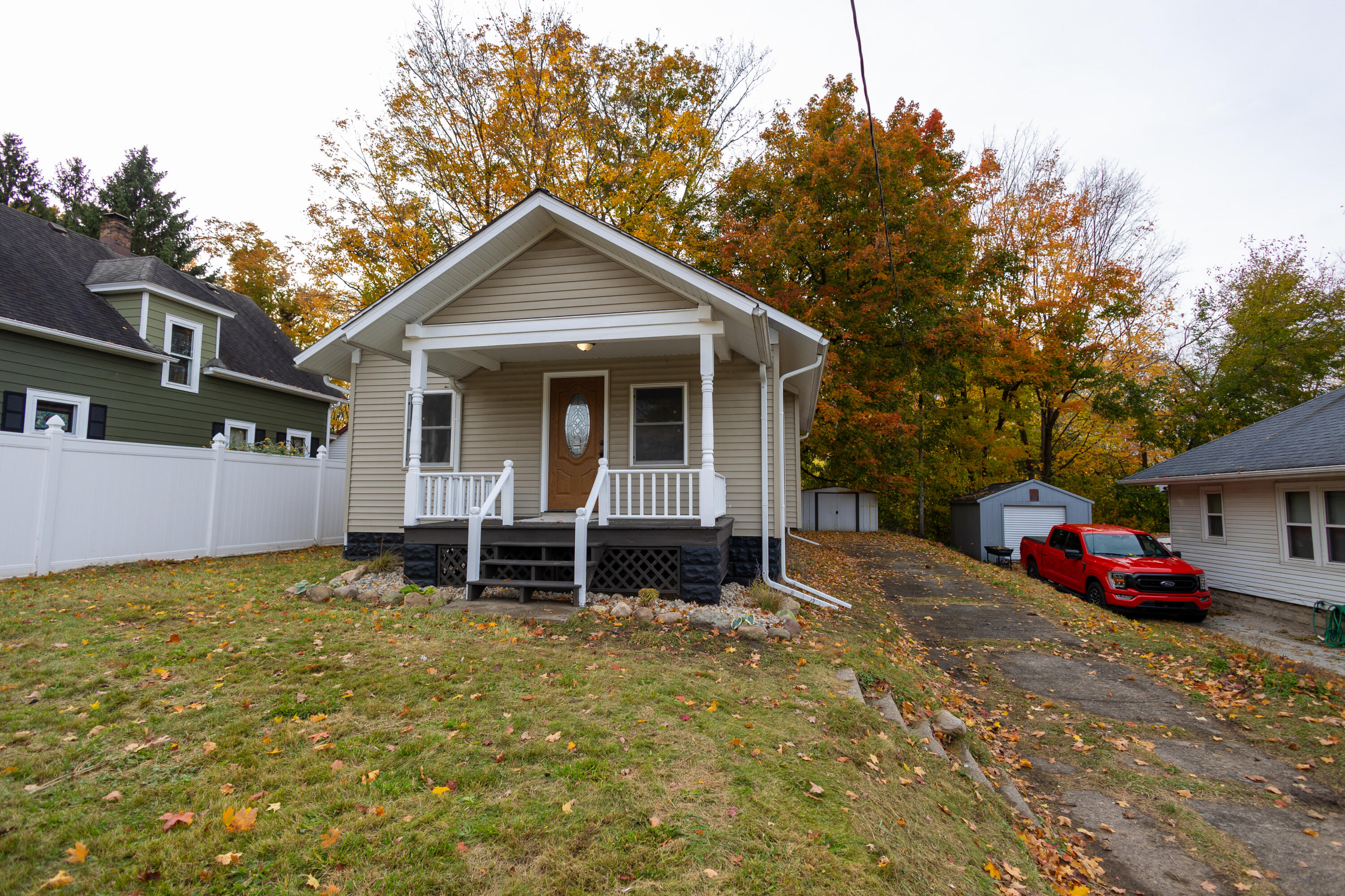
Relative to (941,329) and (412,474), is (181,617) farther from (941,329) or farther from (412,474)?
(941,329)

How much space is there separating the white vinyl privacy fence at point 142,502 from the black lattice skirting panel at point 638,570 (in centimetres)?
744

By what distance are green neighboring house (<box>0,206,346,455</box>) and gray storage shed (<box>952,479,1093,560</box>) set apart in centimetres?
2062

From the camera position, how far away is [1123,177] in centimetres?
2388

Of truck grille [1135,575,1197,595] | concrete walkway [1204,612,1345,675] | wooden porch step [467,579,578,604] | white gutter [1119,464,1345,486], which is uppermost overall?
white gutter [1119,464,1345,486]

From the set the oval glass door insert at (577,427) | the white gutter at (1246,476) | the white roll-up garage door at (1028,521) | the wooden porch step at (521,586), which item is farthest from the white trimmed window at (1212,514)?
the wooden porch step at (521,586)

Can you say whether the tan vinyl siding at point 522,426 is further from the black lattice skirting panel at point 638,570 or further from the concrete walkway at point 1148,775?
the concrete walkway at point 1148,775

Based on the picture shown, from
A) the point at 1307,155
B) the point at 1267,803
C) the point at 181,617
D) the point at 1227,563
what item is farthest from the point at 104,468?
the point at 1307,155

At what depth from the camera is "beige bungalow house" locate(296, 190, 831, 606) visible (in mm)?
7602

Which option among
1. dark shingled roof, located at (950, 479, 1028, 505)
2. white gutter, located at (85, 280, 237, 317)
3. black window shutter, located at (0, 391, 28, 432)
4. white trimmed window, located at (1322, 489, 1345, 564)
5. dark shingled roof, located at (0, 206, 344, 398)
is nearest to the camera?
white trimmed window, located at (1322, 489, 1345, 564)

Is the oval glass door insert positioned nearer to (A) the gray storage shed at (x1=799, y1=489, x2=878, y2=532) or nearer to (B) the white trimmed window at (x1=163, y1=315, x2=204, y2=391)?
(B) the white trimmed window at (x1=163, y1=315, x2=204, y2=391)

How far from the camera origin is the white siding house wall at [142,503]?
7.98 metres

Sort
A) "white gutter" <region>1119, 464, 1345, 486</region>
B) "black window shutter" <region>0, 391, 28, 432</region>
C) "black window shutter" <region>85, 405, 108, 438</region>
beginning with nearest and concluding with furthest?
"white gutter" <region>1119, 464, 1345, 486</region>
"black window shutter" <region>0, 391, 28, 432</region>
"black window shutter" <region>85, 405, 108, 438</region>

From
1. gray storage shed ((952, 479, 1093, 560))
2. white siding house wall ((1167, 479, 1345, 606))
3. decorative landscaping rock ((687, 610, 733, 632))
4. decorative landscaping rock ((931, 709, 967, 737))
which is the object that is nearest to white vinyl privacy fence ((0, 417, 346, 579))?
decorative landscaping rock ((687, 610, 733, 632))

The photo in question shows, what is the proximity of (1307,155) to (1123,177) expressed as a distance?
8444 millimetres
